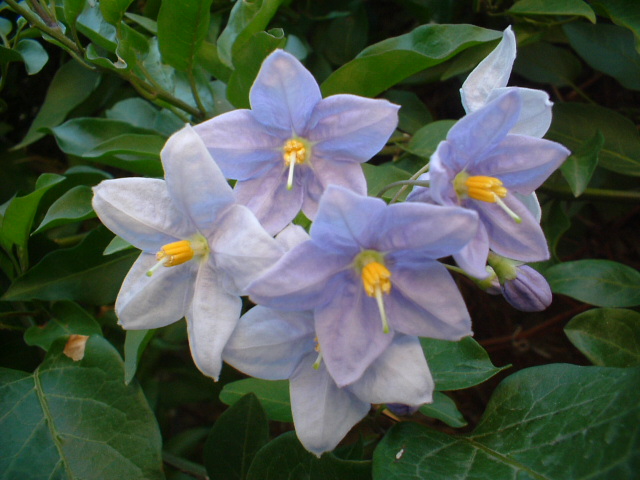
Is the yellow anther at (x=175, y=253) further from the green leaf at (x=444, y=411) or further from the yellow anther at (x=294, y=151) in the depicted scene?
the green leaf at (x=444, y=411)

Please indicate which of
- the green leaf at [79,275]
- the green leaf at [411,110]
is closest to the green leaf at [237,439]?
the green leaf at [79,275]

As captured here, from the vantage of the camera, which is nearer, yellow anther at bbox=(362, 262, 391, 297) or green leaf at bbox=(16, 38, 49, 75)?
yellow anther at bbox=(362, 262, 391, 297)

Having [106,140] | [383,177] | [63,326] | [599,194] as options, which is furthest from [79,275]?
[599,194]

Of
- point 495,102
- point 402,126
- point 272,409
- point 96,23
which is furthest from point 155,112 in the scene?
point 495,102

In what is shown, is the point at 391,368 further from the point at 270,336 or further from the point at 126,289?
the point at 126,289

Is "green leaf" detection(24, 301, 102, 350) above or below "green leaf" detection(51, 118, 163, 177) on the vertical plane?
below

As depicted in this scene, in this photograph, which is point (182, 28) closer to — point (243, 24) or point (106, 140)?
point (243, 24)

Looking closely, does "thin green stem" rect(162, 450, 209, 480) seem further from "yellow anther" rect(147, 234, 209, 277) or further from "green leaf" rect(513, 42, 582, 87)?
"green leaf" rect(513, 42, 582, 87)

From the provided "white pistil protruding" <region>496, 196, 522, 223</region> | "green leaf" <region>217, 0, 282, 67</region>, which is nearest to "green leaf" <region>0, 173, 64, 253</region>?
"green leaf" <region>217, 0, 282, 67</region>
